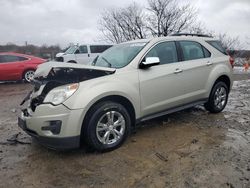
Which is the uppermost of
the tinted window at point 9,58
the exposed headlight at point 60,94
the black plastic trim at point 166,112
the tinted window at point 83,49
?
the tinted window at point 83,49

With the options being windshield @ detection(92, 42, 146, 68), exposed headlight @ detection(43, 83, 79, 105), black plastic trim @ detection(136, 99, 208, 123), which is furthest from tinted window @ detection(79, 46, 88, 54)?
exposed headlight @ detection(43, 83, 79, 105)

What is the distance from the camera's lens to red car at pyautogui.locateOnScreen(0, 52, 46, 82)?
11.2 m

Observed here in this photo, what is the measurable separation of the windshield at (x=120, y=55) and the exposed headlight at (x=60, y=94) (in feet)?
3.43

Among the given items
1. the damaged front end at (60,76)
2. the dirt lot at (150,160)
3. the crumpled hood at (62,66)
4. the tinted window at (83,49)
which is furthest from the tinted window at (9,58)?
the damaged front end at (60,76)

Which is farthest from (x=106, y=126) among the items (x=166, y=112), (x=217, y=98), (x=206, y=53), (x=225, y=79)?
(x=225, y=79)

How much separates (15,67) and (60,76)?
8.56 m

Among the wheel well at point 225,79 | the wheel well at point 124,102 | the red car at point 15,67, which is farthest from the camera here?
the red car at point 15,67

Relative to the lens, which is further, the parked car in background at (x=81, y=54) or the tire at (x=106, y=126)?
the parked car in background at (x=81, y=54)

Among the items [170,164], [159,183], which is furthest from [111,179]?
[170,164]

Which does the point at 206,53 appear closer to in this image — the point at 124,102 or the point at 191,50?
the point at 191,50

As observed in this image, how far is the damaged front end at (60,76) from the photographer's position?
367cm

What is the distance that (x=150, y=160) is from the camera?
360 centimetres

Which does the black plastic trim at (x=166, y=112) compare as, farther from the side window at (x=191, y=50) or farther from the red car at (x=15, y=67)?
the red car at (x=15, y=67)

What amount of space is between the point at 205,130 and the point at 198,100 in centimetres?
70
